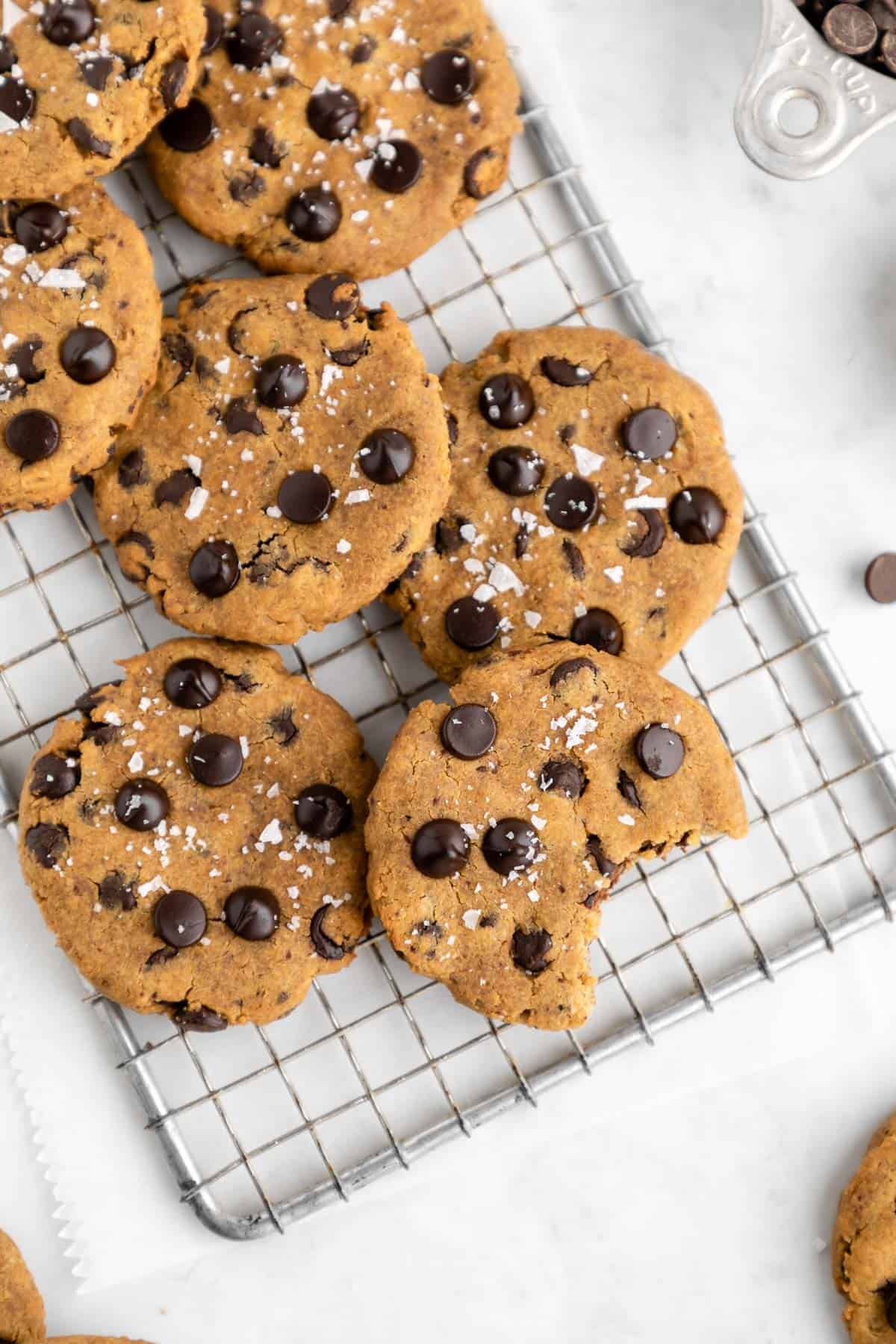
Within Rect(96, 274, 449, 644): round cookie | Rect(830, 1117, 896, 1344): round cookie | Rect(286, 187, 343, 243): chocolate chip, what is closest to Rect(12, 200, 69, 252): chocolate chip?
Rect(96, 274, 449, 644): round cookie

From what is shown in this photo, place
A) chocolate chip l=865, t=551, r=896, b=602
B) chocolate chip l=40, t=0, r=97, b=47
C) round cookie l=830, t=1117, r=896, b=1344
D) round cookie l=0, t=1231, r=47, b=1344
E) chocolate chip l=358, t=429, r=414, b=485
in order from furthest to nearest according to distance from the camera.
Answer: chocolate chip l=865, t=551, r=896, b=602, round cookie l=830, t=1117, r=896, b=1344, round cookie l=0, t=1231, r=47, b=1344, chocolate chip l=358, t=429, r=414, b=485, chocolate chip l=40, t=0, r=97, b=47

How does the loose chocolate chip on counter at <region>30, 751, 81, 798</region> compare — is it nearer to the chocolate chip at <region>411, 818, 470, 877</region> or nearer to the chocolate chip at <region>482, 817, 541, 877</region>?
the chocolate chip at <region>411, 818, 470, 877</region>

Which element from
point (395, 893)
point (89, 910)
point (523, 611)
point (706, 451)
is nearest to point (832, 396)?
point (706, 451)

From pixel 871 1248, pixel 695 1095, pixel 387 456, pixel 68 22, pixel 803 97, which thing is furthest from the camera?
pixel 695 1095

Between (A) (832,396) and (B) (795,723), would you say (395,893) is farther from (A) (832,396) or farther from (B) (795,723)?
(A) (832,396)

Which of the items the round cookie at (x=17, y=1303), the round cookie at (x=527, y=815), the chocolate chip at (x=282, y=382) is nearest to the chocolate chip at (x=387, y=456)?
the chocolate chip at (x=282, y=382)

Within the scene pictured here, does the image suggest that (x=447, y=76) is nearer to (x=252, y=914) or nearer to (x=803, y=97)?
(x=803, y=97)

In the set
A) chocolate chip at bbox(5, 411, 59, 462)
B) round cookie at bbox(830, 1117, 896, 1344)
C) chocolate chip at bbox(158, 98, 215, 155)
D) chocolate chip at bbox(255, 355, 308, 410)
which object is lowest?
round cookie at bbox(830, 1117, 896, 1344)

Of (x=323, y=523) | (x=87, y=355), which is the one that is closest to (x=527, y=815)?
(x=323, y=523)
